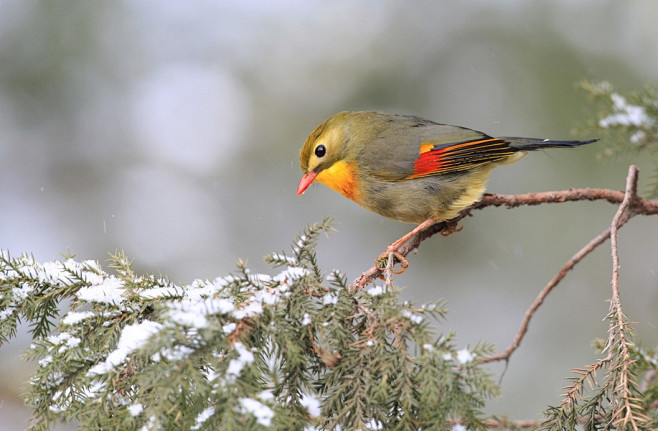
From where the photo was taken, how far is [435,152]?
135 inches

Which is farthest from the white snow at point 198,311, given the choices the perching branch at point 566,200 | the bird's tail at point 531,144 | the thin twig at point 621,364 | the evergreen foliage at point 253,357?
the bird's tail at point 531,144

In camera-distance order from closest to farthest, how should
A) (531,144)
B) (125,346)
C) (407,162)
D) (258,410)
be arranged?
(258,410) < (125,346) < (531,144) < (407,162)

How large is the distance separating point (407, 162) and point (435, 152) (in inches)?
6.6

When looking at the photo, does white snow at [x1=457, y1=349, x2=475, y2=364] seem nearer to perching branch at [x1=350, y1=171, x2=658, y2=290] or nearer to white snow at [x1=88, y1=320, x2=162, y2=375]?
white snow at [x1=88, y1=320, x2=162, y2=375]

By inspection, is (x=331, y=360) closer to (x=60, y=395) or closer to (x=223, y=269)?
(x=60, y=395)

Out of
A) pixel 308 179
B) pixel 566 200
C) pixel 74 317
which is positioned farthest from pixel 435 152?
pixel 74 317

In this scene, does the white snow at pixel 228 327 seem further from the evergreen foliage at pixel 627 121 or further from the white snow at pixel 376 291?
the evergreen foliage at pixel 627 121

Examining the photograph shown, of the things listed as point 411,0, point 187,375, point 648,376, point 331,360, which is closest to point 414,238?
point 648,376

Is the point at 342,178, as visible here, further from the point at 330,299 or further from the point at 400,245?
the point at 330,299

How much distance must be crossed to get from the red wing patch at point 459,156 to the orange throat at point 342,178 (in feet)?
1.05

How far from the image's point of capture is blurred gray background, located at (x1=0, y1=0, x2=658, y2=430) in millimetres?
5121

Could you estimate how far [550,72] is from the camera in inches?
205

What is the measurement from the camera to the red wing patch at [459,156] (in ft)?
10.9

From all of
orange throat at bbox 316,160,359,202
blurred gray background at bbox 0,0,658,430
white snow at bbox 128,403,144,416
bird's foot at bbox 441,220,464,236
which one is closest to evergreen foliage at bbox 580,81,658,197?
bird's foot at bbox 441,220,464,236
